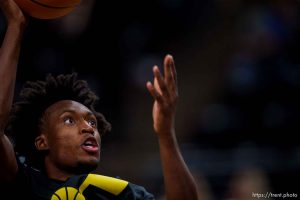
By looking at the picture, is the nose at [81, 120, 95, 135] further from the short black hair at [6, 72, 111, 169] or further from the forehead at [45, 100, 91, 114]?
the short black hair at [6, 72, 111, 169]

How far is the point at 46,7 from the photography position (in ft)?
10.5

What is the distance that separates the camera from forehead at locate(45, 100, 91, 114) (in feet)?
11.1

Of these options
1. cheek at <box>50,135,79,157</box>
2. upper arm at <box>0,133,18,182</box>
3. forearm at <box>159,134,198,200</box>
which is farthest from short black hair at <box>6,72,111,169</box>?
forearm at <box>159,134,198,200</box>

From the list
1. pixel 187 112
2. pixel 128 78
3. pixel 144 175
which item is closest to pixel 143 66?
pixel 128 78

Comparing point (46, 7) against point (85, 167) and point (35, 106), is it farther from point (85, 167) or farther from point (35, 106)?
point (85, 167)

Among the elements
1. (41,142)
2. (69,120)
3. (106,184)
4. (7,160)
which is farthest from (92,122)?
(7,160)

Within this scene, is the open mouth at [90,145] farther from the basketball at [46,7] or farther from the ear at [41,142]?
the basketball at [46,7]

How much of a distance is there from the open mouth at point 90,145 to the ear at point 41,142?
0.71ft

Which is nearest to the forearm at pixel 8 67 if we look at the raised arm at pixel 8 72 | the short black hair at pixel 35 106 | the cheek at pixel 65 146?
the raised arm at pixel 8 72

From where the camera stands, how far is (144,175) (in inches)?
231

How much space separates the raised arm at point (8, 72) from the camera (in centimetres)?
294

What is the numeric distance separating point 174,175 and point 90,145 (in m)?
0.50

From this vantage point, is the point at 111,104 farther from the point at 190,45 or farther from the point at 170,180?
the point at 170,180

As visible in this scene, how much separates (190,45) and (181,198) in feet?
12.4
